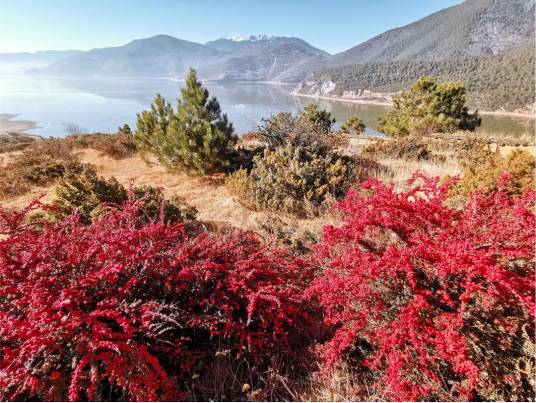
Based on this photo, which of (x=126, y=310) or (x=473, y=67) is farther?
(x=473, y=67)

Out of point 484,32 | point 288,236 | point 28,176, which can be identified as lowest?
point 28,176

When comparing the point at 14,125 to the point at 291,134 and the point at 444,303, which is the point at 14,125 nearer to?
the point at 291,134

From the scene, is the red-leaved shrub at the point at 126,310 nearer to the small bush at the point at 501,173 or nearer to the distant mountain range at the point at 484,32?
the small bush at the point at 501,173

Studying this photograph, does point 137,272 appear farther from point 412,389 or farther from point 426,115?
point 426,115

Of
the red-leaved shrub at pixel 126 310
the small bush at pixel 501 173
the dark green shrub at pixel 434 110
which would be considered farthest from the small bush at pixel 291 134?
the dark green shrub at pixel 434 110

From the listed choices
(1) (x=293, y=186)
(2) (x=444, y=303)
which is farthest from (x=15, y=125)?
(2) (x=444, y=303)

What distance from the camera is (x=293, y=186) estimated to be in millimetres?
5699

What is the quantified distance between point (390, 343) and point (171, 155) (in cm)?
728

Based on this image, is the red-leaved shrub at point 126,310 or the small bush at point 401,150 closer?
the red-leaved shrub at point 126,310

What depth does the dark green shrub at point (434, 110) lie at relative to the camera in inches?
608

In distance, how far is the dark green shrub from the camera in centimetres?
1545

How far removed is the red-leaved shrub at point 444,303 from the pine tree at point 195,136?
5626 mm

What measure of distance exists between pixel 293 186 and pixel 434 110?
15435 millimetres

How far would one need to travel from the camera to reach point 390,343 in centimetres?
185
